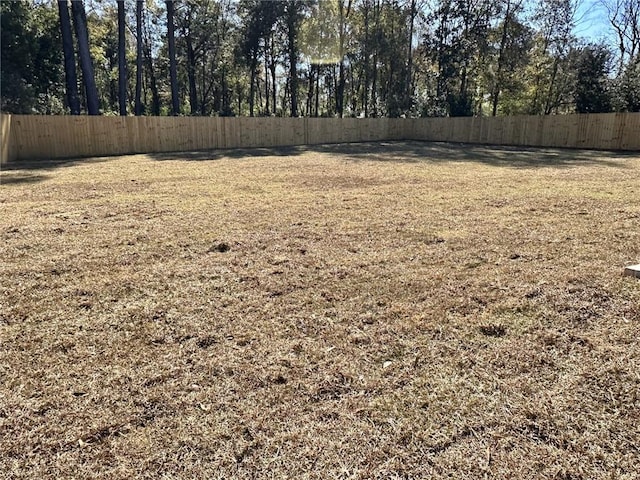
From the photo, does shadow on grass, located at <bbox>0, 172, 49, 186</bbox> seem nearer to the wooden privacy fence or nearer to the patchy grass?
the wooden privacy fence

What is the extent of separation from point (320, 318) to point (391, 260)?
1118 mm

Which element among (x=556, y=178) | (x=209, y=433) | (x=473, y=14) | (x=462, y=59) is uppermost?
(x=473, y=14)

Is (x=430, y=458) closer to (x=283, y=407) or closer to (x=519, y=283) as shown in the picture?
(x=283, y=407)

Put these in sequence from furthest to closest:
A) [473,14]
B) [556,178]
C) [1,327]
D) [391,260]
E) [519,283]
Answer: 1. [473,14]
2. [556,178]
3. [391,260]
4. [519,283]
5. [1,327]

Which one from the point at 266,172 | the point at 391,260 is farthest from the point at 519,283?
the point at 266,172

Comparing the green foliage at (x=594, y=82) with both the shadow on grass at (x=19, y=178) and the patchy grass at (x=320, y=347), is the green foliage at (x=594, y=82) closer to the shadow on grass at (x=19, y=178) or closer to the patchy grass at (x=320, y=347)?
the patchy grass at (x=320, y=347)

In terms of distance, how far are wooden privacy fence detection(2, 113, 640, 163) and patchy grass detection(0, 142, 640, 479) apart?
9.55 metres

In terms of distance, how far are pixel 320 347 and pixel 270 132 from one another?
671 inches

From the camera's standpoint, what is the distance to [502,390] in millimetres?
1645

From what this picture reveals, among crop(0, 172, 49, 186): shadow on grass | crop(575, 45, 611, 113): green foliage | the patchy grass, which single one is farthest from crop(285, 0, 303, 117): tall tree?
the patchy grass

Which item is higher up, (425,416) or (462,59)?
(462,59)

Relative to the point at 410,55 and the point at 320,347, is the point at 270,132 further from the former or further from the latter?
the point at 320,347

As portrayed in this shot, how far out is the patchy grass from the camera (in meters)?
1.34

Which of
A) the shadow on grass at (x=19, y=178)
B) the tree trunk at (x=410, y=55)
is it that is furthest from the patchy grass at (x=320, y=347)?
the tree trunk at (x=410, y=55)
